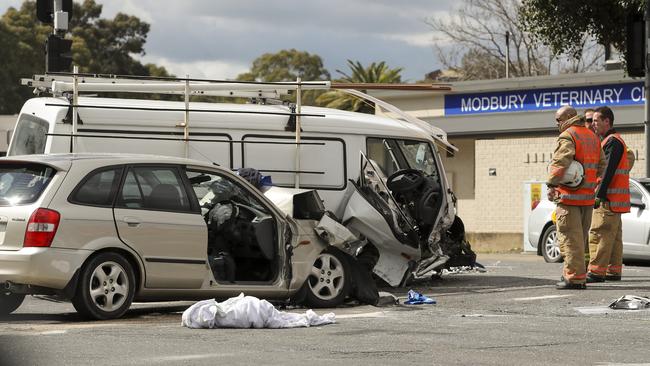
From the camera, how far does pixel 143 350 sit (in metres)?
8.73

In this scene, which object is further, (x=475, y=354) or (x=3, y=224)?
(x=3, y=224)

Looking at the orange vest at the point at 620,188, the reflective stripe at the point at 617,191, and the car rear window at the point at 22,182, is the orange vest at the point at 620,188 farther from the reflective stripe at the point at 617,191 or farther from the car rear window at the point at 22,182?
the car rear window at the point at 22,182

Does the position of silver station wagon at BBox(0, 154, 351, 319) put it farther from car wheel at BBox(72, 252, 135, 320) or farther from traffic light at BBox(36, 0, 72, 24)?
traffic light at BBox(36, 0, 72, 24)

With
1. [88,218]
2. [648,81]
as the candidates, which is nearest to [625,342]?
[88,218]

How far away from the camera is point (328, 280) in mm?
12445

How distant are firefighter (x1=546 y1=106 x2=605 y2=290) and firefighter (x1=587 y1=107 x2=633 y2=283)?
54 cm

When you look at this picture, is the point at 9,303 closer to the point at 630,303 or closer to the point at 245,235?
the point at 245,235

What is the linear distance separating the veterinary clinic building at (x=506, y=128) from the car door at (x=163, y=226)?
65.9 ft

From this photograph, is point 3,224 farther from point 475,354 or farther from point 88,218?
point 475,354

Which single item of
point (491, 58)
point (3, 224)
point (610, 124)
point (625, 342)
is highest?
point (491, 58)

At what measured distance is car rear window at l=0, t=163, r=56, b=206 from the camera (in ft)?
35.5

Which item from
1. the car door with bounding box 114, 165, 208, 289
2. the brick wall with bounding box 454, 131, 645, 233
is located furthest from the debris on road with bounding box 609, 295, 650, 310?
the brick wall with bounding box 454, 131, 645, 233

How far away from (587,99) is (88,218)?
78.9ft

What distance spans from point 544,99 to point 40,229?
24.9 metres
